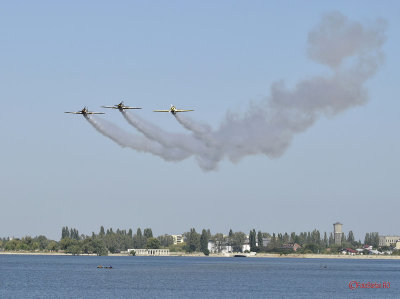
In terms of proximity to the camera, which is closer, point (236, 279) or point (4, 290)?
point (4, 290)

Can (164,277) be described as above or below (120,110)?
below

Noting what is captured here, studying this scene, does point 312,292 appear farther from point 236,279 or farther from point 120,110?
point 120,110

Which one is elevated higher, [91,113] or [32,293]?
[91,113]

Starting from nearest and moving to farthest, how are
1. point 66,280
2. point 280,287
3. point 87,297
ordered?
point 87,297
point 280,287
point 66,280

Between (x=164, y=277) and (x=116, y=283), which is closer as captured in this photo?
(x=116, y=283)

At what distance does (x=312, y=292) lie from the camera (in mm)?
153875

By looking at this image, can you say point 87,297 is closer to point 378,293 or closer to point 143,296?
point 143,296

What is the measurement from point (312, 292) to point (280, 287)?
1528 centimetres

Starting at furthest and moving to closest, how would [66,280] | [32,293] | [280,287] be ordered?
[66,280]
[280,287]
[32,293]

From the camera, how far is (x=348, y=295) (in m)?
148

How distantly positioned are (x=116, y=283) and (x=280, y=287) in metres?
34.8

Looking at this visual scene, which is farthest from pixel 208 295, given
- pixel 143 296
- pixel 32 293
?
pixel 32 293

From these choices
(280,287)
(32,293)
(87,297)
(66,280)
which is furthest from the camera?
(66,280)

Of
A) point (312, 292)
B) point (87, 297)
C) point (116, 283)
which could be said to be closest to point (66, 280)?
point (116, 283)
